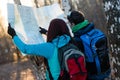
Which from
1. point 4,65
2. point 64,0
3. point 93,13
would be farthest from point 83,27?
point 93,13

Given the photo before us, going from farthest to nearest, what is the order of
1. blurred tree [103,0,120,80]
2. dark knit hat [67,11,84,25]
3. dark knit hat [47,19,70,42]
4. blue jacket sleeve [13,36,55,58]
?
blurred tree [103,0,120,80] < dark knit hat [67,11,84,25] < dark knit hat [47,19,70,42] < blue jacket sleeve [13,36,55,58]

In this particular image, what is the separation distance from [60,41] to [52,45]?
0.36ft

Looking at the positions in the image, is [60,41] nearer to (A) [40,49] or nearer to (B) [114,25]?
(A) [40,49]

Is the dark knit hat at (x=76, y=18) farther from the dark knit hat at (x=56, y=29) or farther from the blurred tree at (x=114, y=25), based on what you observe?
the blurred tree at (x=114, y=25)

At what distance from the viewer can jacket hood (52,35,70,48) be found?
446cm

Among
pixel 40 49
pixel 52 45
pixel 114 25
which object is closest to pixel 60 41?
pixel 52 45

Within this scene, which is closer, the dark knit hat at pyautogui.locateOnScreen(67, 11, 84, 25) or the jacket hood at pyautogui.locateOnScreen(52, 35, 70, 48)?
the jacket hood at pyautogui.locateOnScreen(52, 35, 70, 48)

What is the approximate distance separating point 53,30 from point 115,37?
1218 millimetres

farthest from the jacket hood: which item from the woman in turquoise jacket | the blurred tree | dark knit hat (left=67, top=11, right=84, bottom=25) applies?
the blurred tree

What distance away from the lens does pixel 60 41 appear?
4469mm

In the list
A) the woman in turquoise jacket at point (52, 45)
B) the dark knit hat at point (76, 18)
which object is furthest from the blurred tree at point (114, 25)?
the woman in turquoise jacket at point (52, 45)

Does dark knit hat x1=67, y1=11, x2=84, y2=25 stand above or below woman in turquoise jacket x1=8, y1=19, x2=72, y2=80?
above

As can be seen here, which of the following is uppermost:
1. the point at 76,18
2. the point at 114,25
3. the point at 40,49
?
the point at 76,18

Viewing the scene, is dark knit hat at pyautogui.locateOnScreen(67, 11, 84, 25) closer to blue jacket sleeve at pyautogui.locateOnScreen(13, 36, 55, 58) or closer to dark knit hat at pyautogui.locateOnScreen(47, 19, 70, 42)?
dark knit hat at pyautogui.locateOnScreen(47, 19, 70, 42)
